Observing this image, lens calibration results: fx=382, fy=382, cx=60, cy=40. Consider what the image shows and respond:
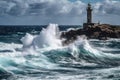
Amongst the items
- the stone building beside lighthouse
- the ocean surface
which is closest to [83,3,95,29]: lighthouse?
the stone building beside lighthouse

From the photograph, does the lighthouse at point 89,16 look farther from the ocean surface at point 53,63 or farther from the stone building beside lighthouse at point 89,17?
the ocean surface at point 53,63

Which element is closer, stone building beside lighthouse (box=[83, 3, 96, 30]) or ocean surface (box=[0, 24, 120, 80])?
ocean surface (box=[0, 24, 120, 80])

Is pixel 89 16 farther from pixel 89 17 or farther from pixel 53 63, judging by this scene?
pixel 53 63

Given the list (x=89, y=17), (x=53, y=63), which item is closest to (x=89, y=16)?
(x=89, y=17)

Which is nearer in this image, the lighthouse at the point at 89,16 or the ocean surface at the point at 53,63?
the ocean surface at the point at 53,63

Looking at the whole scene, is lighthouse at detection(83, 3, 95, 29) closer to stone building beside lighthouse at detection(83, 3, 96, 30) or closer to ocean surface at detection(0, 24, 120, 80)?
stone building beside lighthouse at detection(83, 3, 96, 30)

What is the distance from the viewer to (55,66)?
1214 inches

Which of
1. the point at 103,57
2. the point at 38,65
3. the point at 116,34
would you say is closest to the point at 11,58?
the point at 38,65

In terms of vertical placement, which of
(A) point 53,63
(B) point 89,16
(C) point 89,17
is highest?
(B) point 89,16

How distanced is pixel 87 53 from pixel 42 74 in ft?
41.7

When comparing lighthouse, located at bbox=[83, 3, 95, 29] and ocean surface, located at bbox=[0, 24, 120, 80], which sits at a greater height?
lighthouse, located at bbox=[83, 3, 95, 29]

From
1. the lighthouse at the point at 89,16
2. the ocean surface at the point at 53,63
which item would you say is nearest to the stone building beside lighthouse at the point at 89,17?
the lighthouse at the point at 89,16

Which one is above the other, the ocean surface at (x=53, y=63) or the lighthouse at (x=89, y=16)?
the lighthouse at (x=89, y=16)

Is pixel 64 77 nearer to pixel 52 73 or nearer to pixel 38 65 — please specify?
pixel 52 73
